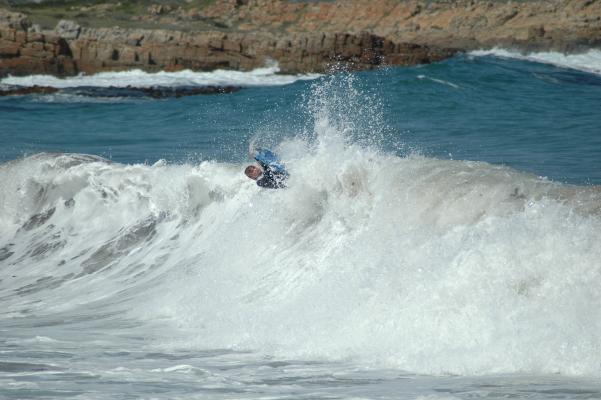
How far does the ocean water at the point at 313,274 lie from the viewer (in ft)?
23.6

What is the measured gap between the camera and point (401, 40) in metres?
59.9

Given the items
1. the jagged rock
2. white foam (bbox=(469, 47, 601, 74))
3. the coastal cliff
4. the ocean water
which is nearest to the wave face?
the ocean water

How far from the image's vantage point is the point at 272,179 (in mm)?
11609

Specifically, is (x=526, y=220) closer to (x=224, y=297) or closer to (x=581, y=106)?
(x=224, y=297)

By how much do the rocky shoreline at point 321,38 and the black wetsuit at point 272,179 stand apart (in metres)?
31.7

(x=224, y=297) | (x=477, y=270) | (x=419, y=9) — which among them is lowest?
(x=224, y=297)

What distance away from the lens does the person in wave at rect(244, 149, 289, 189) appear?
11.2m

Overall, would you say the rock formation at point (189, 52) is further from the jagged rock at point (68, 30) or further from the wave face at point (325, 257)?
the wave face at point (325, 257)

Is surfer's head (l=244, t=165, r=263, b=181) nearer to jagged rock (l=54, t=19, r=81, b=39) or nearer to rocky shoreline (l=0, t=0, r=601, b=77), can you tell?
rocky shoreline (l=0, t=0, r=601, b=77)

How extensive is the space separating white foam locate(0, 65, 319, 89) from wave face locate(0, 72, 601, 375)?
27318 mm

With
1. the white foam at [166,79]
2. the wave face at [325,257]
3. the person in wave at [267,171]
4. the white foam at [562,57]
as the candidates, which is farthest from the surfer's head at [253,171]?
the white foam at [562,57]

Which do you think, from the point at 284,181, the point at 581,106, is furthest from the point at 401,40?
the point at 284,181

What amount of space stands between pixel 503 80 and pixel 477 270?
2543 cm

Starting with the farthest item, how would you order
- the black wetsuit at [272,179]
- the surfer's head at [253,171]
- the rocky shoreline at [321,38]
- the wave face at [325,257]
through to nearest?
the rocky shoreline at [321,38] → the black wetsuit at [272,179] → the surfer's head at [253,171] → the wave face at [325,257]
